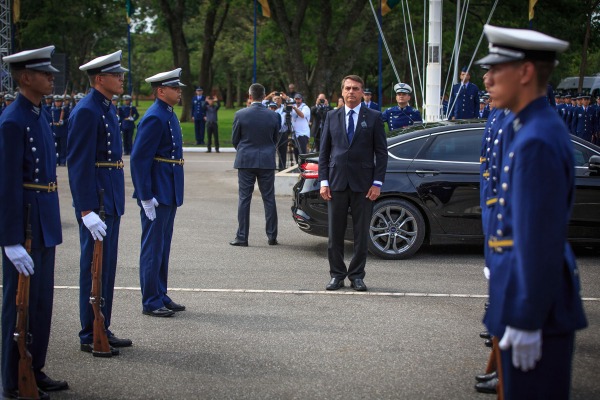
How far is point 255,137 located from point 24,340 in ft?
22.2

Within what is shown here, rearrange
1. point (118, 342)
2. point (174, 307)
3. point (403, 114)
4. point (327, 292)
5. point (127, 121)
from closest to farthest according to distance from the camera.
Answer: point (118, 342), point (174, 307), point (327, 292), point (403, 114), point (127, 121)

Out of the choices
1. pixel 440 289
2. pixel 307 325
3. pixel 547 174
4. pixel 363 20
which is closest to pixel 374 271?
pixel 440 289

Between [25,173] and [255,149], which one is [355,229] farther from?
[25,173]

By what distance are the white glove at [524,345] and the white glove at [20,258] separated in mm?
2970

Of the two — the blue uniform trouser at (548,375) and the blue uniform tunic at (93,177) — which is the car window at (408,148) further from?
the blue uniform trouser at (548,375)

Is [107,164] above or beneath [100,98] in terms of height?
beneath

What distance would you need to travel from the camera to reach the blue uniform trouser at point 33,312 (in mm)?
5191

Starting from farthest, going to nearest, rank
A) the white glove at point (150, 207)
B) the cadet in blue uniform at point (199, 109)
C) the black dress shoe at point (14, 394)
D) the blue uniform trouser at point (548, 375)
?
1. the cadet in blue uniform at point (199, 109)
2. the white glove at point (150, 207)
3. the black dress shoe at point (14, 394)
4. the blue uniform trouser at point (548, 375)

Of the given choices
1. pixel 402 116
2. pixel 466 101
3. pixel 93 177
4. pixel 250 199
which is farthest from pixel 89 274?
pixel 466 101

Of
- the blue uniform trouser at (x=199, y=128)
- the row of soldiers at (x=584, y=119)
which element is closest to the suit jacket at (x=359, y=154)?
the row of soldiers at (x=584, y=119)

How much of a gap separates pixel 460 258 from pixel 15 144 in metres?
6.42

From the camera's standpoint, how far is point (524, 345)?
10.8 ft

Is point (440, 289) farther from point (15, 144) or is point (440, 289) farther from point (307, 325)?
point (15, 144)

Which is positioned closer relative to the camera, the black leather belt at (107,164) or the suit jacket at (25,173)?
the suit jacket at (25,173)
